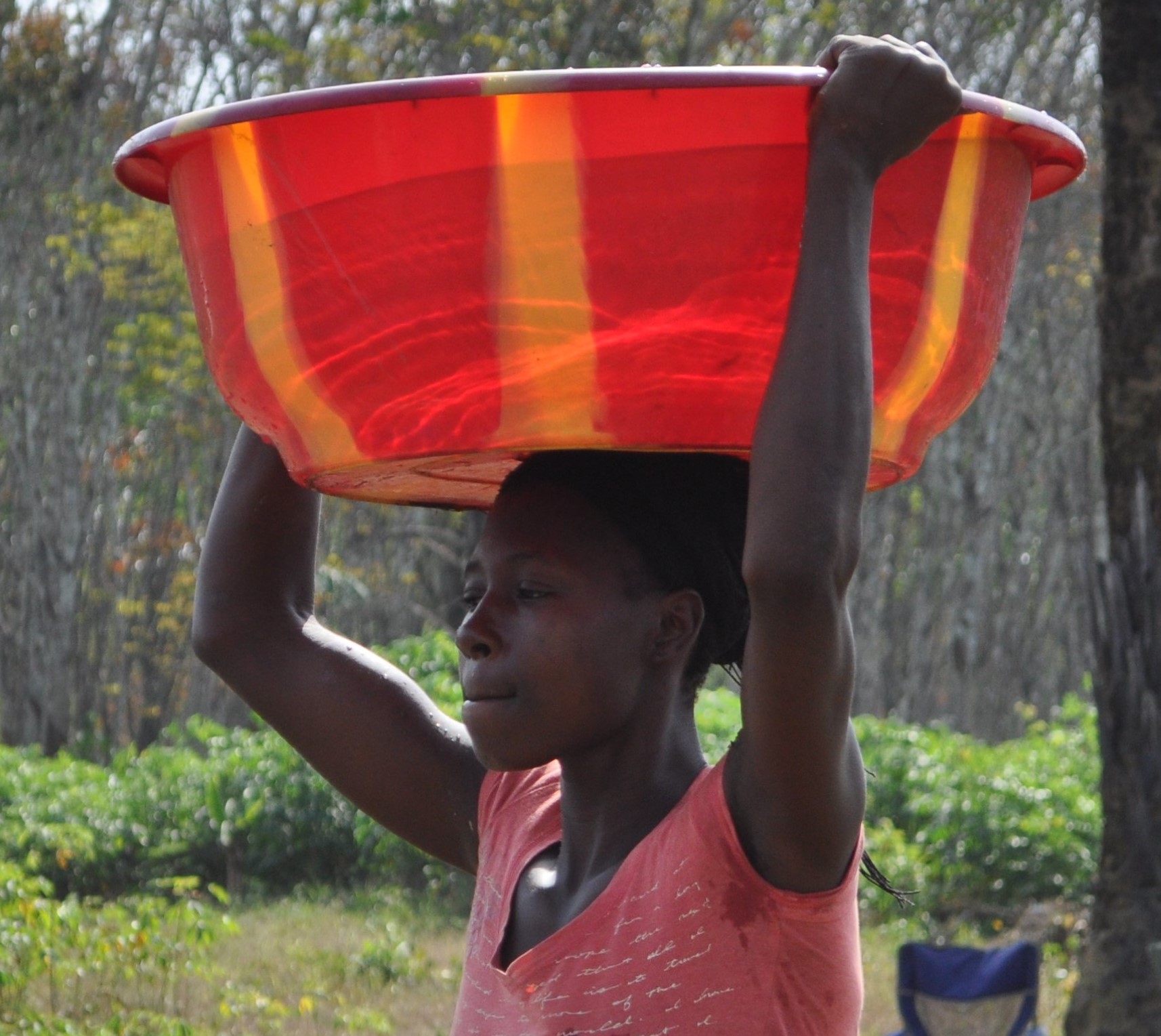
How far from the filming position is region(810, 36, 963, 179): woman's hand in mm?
1256

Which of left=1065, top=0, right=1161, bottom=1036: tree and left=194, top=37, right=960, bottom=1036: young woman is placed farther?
left=1065, top=0, right=1161, bottom=1036: tree

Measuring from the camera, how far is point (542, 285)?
1288mm

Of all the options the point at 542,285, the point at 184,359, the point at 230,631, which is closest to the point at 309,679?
the point at 230,631

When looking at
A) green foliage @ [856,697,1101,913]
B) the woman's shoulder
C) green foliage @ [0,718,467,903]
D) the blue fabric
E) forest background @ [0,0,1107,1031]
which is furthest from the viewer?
forest background @ [0,0,1107,1031]

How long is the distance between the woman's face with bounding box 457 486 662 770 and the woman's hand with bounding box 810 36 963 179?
0.45 metres

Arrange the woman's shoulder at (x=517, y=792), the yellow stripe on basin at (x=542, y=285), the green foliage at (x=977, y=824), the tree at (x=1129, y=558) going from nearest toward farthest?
the yellow stripe on basin at (x=542, y=285) → the woman's shoulder at (x=517, y=792) → the tree at (x=1129, y=558) → the green foliage at (x=977, y=824)

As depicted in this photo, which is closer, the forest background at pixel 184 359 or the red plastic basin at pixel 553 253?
the red plastic basin at pixel 553 253

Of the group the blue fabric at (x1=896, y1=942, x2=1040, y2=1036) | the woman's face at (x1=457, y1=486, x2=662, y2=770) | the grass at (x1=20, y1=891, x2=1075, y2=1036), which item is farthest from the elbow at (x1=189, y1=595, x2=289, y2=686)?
the blue fabric at (x1=896, y1=942, x2=1040, y2=1036)

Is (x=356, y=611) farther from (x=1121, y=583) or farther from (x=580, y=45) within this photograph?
(x=1121, y=583)

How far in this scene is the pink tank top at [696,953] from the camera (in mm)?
1377

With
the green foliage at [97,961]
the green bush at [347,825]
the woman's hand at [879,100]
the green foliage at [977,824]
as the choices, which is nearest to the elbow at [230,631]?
the woman's hand at [879,100]

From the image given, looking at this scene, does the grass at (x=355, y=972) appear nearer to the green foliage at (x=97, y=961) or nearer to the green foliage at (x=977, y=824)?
the green foliage at (x=97, y=961)

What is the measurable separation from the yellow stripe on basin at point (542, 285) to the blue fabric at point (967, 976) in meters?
3.86

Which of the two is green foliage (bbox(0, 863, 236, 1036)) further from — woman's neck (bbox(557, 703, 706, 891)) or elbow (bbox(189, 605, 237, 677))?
woman's neck (bbox(557, 703, 706, 891))
